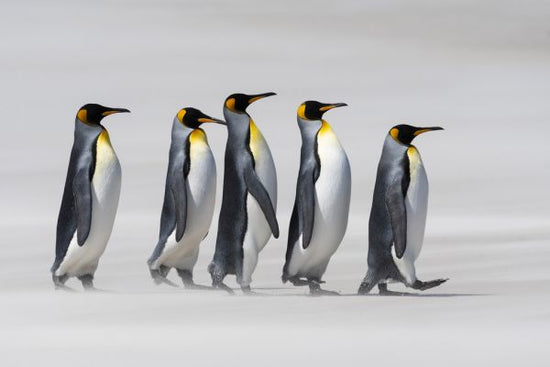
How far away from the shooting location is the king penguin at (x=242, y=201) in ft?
27.0

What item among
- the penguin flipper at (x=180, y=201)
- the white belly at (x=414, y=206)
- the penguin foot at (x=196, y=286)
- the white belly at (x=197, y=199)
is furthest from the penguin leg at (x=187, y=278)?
the white belly at (x=414, y=206)

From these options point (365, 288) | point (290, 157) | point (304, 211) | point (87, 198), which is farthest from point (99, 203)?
point (290, 157)

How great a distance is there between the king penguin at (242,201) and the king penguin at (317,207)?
0.18 m

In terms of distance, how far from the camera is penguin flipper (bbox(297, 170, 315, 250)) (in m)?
8.11

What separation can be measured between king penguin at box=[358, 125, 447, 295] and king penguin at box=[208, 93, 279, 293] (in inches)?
23.0

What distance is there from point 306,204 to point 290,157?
9.48 m

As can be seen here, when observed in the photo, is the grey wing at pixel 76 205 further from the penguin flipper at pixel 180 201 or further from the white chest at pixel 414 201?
the white chest at pixel 414 201

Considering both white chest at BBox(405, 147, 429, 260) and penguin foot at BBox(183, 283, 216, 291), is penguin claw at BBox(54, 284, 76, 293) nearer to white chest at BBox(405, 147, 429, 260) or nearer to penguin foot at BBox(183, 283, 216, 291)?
penguin foot at BBox(183, 283, 216, 291)

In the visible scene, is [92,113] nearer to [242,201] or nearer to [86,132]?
[86,132]

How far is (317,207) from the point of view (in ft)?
26.9
